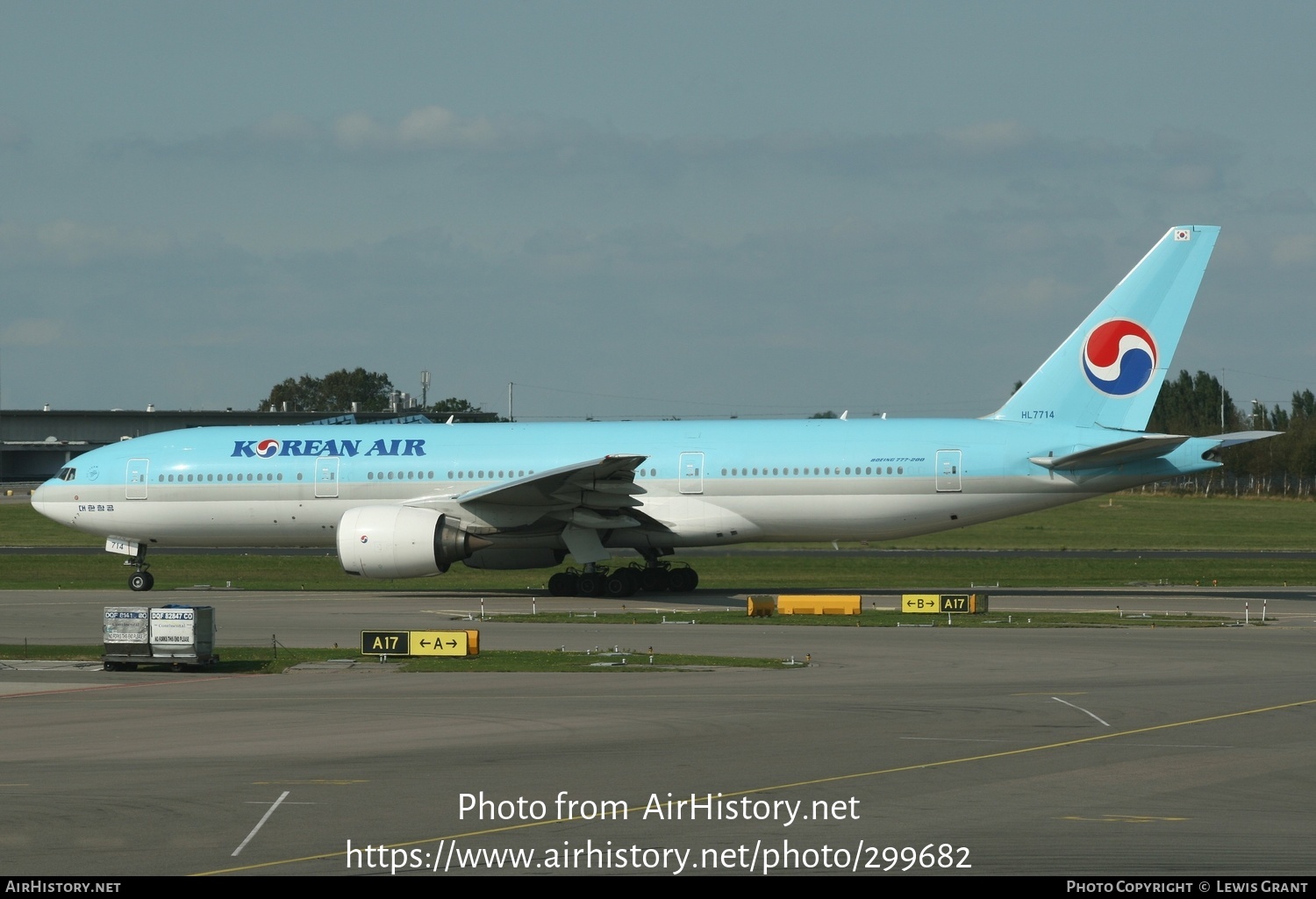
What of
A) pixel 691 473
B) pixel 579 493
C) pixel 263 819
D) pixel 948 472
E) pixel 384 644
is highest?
pixel 691 473

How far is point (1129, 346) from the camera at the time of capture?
108ft

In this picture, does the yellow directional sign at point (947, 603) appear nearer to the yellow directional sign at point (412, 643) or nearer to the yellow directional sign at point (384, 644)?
the yellow directional sign at point (412, 643)

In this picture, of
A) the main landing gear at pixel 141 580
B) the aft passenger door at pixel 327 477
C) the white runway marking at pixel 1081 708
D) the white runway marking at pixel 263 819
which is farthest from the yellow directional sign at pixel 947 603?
the white runway marking at pixel 263 819

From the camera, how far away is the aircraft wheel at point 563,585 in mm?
34469

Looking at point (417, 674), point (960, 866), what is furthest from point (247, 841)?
point (417, 674)

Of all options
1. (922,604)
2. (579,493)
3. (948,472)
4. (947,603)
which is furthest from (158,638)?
(948,472)

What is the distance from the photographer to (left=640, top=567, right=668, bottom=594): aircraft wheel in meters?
34.7

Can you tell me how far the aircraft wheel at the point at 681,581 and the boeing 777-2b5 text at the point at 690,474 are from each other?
0.07 meters

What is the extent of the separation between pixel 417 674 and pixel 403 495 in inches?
606

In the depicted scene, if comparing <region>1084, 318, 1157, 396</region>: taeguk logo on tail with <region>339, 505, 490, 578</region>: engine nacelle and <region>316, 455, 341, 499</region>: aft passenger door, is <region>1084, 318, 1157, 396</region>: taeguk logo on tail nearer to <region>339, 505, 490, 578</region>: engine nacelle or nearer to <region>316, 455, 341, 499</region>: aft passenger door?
<region>339, 505, 490, 578</region>: engine nacelle

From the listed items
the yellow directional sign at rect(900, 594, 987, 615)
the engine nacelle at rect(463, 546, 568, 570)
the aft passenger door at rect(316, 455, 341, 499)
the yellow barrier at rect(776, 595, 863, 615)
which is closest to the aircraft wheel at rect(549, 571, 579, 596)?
the engine nacelle at rect(463, 546, 568, 570)

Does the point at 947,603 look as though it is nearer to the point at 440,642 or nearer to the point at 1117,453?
the point at 1117,453

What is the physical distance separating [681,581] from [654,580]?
65 cm

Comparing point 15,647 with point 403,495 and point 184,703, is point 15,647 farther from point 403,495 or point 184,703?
point 403,495
